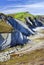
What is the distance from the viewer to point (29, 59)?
3173 centimetres

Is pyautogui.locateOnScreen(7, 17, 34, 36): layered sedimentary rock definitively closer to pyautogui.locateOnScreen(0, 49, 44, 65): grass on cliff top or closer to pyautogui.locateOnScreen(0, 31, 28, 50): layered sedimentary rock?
pyautogui.locateOnScreen(0, 31, 28, 50): layered sedimentary rock

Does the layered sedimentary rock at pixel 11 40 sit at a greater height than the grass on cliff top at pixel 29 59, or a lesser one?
greater

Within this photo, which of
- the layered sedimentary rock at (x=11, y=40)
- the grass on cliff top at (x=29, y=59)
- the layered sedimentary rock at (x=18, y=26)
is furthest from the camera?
the layered sedimentary rock at (x=18, y=26)

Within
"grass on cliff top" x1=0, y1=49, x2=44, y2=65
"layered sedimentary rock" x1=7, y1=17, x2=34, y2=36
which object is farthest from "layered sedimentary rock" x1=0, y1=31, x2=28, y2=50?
"layered sedimentary rock" x1=7, y1=17, x2=34, y2=36

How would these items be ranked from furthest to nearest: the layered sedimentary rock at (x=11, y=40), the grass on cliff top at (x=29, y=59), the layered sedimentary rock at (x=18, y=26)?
the layered sedimentary rock at (x=18, y=26) → the layered sedimentary rock at (x=11, y=40) → the grass on cliff top at (x=29, y=59)

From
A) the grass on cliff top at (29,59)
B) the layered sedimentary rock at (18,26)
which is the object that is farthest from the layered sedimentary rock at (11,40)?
the layered sedimentary rock at (18,26)

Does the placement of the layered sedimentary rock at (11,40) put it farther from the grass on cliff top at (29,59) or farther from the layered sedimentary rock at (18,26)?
the layered sedimentary rock at (18,26)

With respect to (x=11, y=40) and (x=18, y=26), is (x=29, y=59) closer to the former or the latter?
(x=11, y=40)

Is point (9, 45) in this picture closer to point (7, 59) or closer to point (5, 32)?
point (5, 32)

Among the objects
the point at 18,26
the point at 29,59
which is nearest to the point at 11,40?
the point at 29,59

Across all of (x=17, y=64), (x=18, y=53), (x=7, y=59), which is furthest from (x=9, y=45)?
(x=17, y=64)

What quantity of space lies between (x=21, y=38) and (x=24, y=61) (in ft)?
44.7

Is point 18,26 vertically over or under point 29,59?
over

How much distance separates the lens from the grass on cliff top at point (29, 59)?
2978cm
